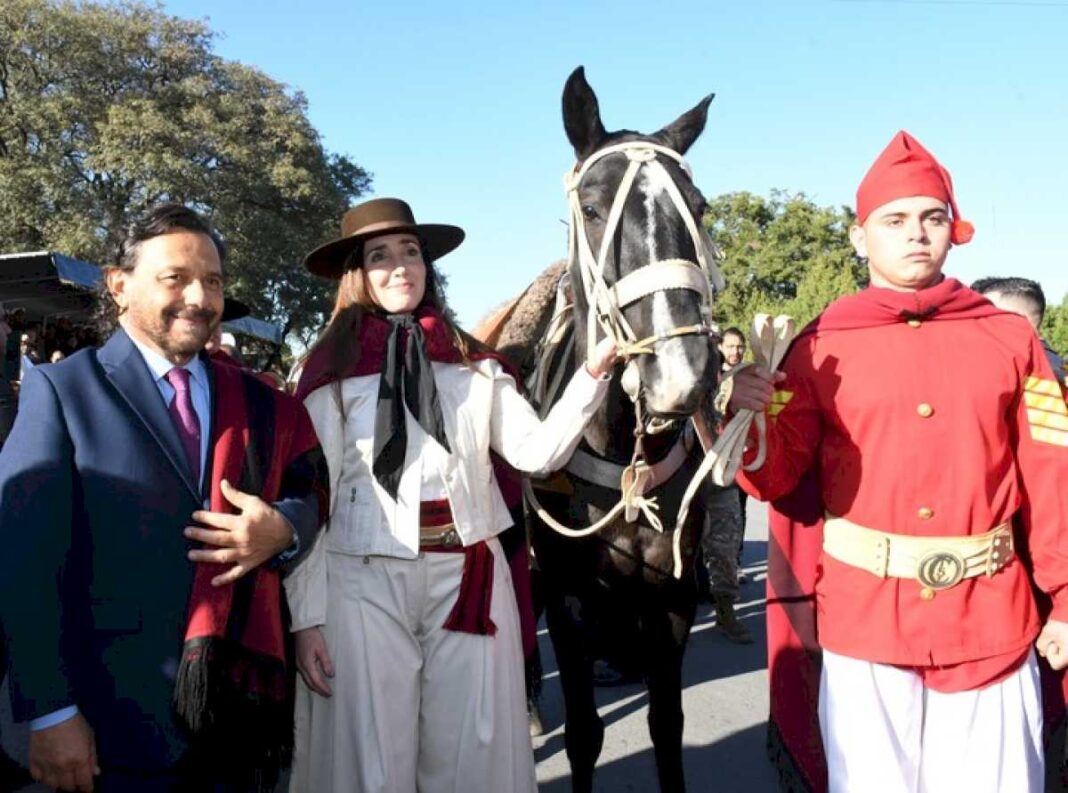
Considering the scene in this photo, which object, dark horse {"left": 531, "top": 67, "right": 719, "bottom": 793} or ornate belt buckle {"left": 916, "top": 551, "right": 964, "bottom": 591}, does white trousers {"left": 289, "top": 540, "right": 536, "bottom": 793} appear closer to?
dark horse {"left": 531, "top": 67, "right": 719, "bottom": 793}

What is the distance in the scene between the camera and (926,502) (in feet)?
7.18

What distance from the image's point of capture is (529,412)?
2.66m

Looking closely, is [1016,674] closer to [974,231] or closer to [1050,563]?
[1050,563]

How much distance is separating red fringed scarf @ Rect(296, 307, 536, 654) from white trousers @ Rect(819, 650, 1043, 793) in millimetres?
995

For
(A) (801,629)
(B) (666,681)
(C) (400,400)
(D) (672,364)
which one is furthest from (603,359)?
(B) (666,681)

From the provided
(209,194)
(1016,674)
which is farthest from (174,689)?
(209,194)

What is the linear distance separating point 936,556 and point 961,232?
834 mm

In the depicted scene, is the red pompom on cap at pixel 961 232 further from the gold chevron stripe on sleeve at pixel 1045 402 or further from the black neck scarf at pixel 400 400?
the black neck scarf at pixel 400 400

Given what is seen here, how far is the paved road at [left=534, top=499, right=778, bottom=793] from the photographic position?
4016mm

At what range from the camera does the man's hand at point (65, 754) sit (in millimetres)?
1739

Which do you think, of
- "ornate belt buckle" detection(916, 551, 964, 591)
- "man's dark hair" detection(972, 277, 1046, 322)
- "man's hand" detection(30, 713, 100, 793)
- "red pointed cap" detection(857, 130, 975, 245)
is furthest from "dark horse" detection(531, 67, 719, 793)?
"man's dark hair" detection(972, 277, 1046, 322)

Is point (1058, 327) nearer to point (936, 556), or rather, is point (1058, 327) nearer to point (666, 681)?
point (666, 681)

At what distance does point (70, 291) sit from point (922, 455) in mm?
11609

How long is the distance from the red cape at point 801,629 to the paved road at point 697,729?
1.54 meters
